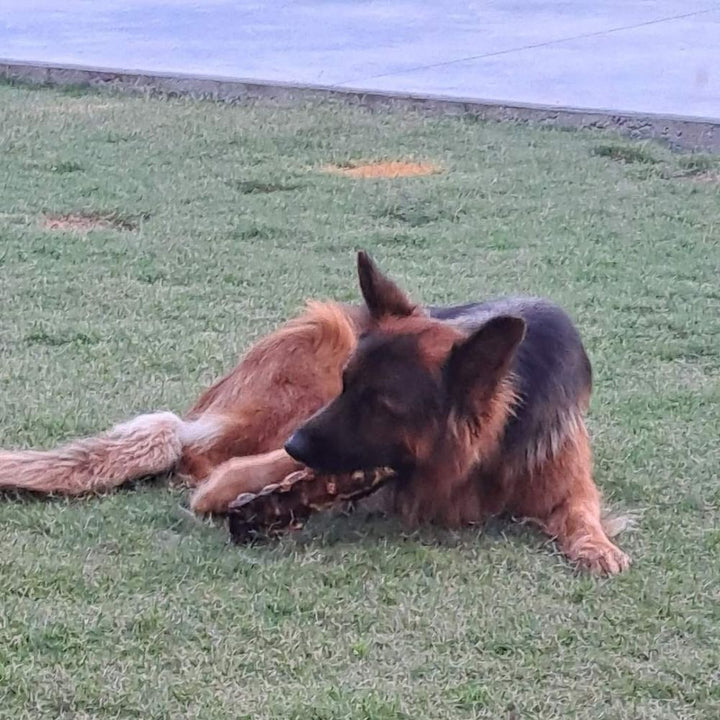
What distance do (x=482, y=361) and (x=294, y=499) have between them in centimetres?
66

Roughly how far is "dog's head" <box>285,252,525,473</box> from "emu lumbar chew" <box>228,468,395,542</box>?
0.39 ft

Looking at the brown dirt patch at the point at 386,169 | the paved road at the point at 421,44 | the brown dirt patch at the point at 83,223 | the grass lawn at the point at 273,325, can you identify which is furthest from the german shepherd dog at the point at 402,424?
the paved road at the point at 421,44

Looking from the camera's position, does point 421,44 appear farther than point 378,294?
Yes

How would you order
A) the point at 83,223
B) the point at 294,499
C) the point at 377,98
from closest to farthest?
the point at 294,499, the point at 83,223, the point at 377,98

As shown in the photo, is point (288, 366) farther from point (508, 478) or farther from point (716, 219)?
point (716, 219)

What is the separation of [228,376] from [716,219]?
425cm

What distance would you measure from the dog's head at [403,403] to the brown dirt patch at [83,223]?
389 cm

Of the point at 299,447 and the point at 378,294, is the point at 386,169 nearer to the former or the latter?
the point at 378,294

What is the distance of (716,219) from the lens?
7.90 metres

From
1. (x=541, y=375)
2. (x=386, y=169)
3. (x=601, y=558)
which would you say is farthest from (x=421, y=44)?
(x=601, y=558)

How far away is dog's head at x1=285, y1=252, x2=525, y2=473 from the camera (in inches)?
151

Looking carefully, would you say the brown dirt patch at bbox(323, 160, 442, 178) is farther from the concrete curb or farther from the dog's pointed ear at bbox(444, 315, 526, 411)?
the dog's pointed ear at bbox(444, 315, 526, 411)

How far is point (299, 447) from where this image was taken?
3.84m

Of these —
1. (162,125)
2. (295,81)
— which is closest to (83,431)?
(162,125)
